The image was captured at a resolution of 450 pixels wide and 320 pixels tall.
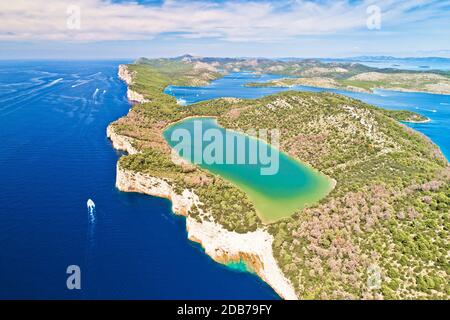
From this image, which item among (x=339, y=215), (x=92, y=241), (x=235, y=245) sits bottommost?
(x=92, y=241)

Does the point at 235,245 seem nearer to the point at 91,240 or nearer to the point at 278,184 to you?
the point at 91,240

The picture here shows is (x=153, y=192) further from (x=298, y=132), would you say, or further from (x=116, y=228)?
(x=298, y=132)

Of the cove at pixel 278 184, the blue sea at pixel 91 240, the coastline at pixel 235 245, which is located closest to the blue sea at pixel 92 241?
the blue sea at pixel 91 240

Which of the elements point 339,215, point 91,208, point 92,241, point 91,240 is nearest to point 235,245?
point 339,215

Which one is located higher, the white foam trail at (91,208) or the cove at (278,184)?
the cove at (278,184)

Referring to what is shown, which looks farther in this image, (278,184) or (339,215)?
(278,184)

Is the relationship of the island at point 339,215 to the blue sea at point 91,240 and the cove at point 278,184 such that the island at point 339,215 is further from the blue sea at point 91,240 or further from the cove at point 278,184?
the blue sea at point 91,240

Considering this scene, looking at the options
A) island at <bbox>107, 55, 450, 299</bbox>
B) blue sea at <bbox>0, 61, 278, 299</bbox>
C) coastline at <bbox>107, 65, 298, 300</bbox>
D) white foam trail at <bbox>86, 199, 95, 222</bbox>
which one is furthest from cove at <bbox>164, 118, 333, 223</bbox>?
white foam trail at <bbox>86, 199, 95, 222</bbox>

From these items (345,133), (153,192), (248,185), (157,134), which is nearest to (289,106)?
(345,133)
